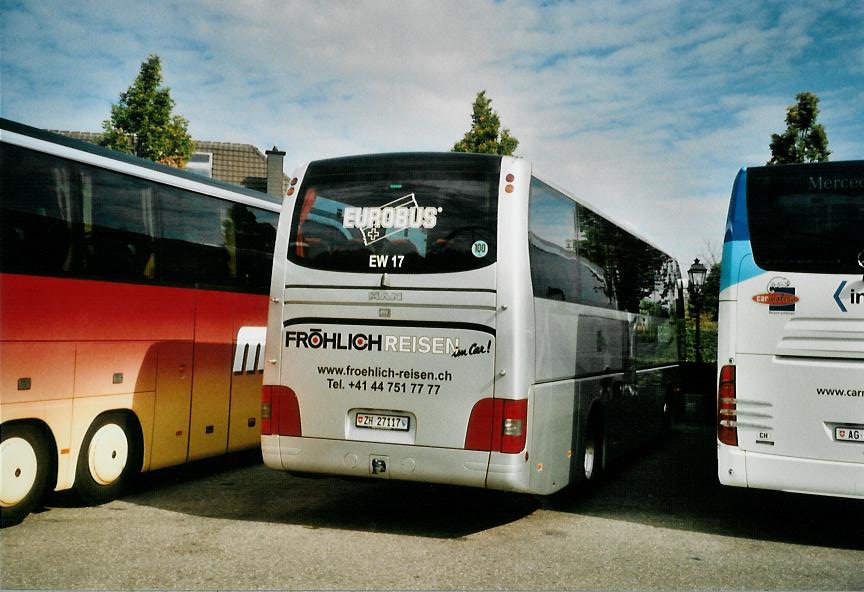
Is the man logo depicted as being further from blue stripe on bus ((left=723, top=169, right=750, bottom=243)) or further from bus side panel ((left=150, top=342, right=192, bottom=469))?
blue stripe on bus ((left=723, top=169, right=750, bottom=243))

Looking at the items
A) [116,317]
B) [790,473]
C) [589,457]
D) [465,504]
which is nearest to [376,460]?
[465,504]

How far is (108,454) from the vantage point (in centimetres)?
851

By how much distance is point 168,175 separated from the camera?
932 cm

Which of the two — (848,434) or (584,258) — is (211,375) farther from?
(848,434)

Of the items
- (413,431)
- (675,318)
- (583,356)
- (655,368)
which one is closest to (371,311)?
(413,431)

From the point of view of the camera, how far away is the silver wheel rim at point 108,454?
834 cm

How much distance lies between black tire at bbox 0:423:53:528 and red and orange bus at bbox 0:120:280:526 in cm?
1

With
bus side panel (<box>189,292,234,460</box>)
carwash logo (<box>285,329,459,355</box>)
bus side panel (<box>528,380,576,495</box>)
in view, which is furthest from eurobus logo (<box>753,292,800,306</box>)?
bus side panel (<box>189,292,234,460</box>)

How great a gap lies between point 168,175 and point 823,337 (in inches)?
254

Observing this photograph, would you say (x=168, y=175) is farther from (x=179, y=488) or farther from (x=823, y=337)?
(x=823, y=337)

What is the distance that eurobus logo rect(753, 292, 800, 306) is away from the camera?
24.8 feet

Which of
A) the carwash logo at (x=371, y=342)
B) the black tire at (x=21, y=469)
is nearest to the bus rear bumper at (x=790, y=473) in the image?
the carwash logo at (x=371, y=342)

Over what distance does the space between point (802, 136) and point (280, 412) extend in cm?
2462

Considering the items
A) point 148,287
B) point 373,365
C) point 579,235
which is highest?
point 579,235
